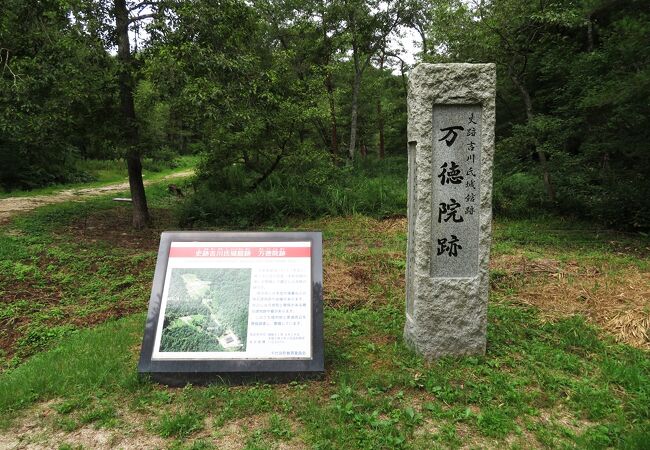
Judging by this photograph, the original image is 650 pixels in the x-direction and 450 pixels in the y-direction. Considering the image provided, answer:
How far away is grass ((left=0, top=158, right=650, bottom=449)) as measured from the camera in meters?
3.03

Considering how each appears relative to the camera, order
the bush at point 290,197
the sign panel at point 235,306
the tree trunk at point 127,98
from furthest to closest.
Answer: the bush at point 290,197, the tree trunk at point 127,98, the sign panel at point 235,306

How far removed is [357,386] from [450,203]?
176 centimetres

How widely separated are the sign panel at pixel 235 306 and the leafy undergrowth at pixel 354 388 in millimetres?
201

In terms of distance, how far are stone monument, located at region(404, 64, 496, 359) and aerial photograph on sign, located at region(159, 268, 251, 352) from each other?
1569 mm

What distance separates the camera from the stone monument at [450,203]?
151 inches

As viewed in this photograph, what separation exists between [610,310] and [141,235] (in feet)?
30.2

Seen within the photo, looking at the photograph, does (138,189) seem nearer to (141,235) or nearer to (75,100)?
(141,235)

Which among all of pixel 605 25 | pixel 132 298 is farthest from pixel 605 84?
pixel 132 298

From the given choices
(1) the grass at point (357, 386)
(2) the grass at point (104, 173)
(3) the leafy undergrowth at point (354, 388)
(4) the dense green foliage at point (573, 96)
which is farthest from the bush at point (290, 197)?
(2) the grass at point (104, 173)

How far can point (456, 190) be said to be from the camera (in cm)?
395

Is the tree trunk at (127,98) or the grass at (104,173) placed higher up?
the tree trunk at (127,98)

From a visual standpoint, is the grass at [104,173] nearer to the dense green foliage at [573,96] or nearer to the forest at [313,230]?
the forest at [313,230]

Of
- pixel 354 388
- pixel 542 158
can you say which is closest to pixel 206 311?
pixel 354 388

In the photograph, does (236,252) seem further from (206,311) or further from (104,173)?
(104,173)
